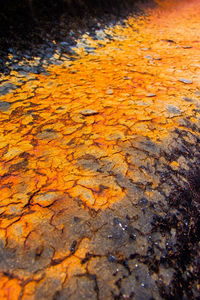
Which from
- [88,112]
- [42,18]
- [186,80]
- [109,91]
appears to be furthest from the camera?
[42,18]

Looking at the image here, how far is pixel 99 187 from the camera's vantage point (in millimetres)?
895

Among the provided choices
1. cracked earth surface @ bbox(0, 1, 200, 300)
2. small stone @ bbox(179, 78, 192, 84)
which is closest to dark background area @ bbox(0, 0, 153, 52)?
cracked earth surface @ bbox(0, 1, 200, 300)

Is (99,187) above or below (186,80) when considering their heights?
below

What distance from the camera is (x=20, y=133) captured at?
3.87 ft

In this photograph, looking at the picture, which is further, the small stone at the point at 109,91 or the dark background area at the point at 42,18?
the dark background area at the point at 42,18

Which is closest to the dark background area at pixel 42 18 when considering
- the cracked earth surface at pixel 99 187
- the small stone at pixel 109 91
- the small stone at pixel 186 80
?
the cracked earth surface at pixel 99 187

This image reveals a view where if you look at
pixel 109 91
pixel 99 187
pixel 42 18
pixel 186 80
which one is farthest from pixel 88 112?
pixel 42 18

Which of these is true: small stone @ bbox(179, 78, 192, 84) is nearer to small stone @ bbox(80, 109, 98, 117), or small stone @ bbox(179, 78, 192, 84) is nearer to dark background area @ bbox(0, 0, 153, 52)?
small stone @ bbox(80, 109, 98, 117)

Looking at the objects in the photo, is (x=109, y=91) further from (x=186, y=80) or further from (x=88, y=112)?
(x=186, y=80)

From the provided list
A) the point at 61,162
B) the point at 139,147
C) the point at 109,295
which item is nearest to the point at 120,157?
the point at 139,147

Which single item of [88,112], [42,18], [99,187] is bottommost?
[99,187]

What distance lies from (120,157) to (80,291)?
0.58 metres

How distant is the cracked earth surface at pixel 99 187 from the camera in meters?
0.66

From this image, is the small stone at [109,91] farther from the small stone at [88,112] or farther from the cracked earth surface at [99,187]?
the small stone at [88,112]
